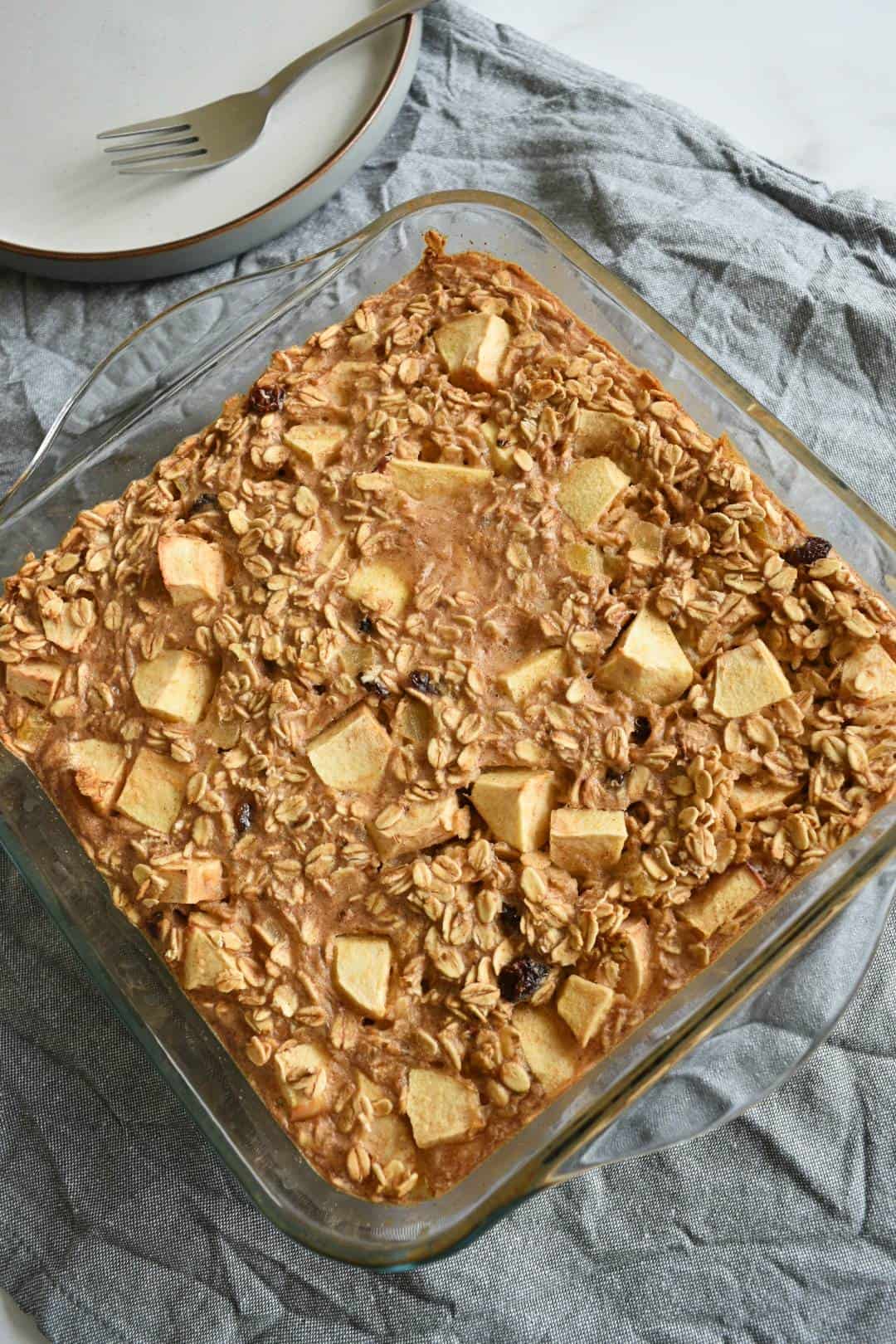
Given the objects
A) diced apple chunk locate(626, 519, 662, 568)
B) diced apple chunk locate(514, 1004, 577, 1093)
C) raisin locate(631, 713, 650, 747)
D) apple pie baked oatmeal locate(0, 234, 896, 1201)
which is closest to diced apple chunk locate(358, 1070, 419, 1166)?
apple pie baked oatmeal locate(0, 234, 896, 1201)

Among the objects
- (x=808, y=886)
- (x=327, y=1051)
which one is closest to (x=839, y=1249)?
(x=808, y=886)

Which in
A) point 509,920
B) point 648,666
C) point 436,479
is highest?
point 436,479

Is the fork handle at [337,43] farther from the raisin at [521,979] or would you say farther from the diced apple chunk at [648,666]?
the raisin at [521,979]

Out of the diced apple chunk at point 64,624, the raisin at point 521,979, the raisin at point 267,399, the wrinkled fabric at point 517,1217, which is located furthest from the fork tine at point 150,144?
the raisin at point 521,979

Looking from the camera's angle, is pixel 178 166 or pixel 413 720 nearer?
pixel 413 720

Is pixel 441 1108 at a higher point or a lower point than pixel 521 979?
lower

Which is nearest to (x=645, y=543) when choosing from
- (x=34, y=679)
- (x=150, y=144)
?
(x=34, y=679)

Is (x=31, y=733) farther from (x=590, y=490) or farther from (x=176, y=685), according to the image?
(x=590, y=490)

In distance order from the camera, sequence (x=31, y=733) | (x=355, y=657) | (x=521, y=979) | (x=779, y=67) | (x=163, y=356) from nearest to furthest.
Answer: (x=521, y=979), (x=355, y=657), (x=31, y=733), (x=163, y=356), (x=779, y=67)

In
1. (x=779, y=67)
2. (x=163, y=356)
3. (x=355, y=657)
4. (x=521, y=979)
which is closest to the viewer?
(x=521, y=979)
